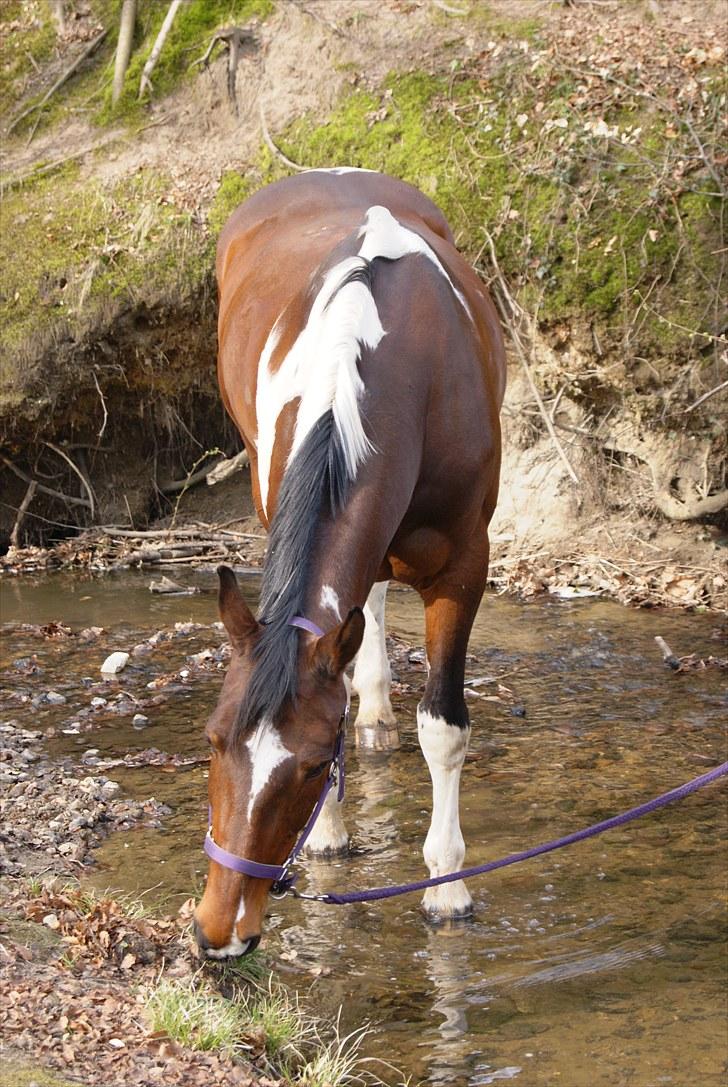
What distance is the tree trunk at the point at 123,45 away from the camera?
9.96 metres

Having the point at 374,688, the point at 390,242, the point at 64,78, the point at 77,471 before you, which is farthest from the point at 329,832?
the point at 64,78

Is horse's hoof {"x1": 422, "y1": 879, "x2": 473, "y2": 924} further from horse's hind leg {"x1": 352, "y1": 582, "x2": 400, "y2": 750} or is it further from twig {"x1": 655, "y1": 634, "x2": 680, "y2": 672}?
twig {"x1": 655, "y1": 634, "x2": 680, "y2": 672}

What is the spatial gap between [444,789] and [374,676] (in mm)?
1336

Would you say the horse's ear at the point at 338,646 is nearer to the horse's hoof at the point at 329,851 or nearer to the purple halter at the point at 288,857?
the purple halter at the point at 288,857

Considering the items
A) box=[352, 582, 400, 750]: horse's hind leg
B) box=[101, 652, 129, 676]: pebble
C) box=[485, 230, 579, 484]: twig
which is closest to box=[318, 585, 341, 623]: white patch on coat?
box=[352, 582, 400, 750]: horse's hind leg

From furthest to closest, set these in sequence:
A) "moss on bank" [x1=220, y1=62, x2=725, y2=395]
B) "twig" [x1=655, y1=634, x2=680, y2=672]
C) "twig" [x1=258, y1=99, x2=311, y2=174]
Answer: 1. "twig" [x1=258, y1=99, x2=311, y2=174]
2. "moss on bank" [x1=220, y1=62, x2=725, y2=395]
3. "twig" [x1=655, y1=634, x2=680, y2=672]

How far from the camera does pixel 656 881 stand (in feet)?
13.4

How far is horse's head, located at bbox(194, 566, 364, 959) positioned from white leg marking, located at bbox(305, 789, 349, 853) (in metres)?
1.43

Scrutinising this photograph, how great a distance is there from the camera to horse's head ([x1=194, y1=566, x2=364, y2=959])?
2.67m

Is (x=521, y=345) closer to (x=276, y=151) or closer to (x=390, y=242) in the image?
(x=276, y=151)

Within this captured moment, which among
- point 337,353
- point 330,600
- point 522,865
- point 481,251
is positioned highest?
point 337,353

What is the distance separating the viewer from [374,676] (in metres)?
5.39

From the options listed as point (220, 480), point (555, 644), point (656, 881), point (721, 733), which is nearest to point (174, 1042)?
point (656, 881)

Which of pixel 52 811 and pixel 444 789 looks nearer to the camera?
pixel 444 789
